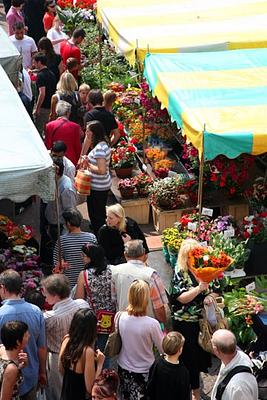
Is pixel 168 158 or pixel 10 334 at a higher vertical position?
pixel 10 334

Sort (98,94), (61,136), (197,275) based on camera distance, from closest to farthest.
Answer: (197,275)
(61,136)
(98,94)

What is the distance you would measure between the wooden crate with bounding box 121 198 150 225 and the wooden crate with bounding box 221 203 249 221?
0.97 metres

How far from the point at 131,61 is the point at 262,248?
3.47 m

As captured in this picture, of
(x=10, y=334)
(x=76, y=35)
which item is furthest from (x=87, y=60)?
(x=10, y=334)

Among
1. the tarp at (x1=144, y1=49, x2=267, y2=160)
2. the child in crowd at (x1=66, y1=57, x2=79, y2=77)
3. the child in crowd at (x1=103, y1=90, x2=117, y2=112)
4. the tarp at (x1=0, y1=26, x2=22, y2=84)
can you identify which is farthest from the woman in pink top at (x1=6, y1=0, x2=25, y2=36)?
the tarp at (x1=144, y1=49, x2=267, y2=160)

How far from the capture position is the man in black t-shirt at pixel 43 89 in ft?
35.2

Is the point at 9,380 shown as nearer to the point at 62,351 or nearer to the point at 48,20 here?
the point at 62,351

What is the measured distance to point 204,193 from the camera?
9.14 metres

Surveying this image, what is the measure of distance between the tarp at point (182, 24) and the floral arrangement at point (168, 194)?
1808 mm

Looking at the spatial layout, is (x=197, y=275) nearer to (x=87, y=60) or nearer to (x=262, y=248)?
(x=262, y=248)

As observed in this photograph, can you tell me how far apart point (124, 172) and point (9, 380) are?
5171 millimetres

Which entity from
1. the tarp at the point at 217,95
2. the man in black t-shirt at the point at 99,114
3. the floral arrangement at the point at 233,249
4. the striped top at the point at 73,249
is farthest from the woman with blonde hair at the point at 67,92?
the striped top at the point at 73,249

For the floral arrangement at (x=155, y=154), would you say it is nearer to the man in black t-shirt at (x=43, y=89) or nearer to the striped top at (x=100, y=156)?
the striped top at (x=100, y=156)

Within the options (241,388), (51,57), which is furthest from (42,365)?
(51,57)
